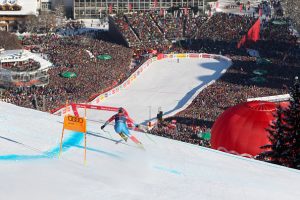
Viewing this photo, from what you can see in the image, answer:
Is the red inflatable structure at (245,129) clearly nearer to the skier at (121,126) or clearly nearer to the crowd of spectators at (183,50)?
the crowd of spectators at (183,50)

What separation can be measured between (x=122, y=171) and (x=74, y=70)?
115 ft

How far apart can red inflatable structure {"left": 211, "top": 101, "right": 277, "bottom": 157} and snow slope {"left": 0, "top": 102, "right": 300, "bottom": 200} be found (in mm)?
8901

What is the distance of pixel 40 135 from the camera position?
15.5 meters

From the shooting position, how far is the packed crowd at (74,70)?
38.3 meters

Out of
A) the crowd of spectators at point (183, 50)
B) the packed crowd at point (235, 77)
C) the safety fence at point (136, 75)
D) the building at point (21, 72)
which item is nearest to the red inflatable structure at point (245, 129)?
the crowd of spectators at point (183, 50)

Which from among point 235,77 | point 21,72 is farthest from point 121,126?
point 235,77

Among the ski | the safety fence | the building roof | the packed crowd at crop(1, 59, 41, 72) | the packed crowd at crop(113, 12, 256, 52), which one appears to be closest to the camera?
the ski

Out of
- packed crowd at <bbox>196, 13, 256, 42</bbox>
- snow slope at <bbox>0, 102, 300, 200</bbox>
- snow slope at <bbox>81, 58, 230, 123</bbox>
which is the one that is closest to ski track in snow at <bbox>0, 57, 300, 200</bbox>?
snow slope at <bbox>0, 102, 300, 200</bbox>

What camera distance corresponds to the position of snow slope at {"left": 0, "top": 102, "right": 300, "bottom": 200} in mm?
11625

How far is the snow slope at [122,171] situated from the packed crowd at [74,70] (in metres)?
20.6

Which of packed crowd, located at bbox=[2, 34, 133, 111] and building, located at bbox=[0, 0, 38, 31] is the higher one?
building, located at bbox=[0, 0, 38, 31]

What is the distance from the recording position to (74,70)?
156ft

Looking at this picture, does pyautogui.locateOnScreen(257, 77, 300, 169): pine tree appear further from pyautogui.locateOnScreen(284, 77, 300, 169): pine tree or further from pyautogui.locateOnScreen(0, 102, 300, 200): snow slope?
pyautogui.locateOnScreen(0, 102, 300, 200): snow slope

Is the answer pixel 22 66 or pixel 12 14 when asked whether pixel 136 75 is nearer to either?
pixel 22 66
